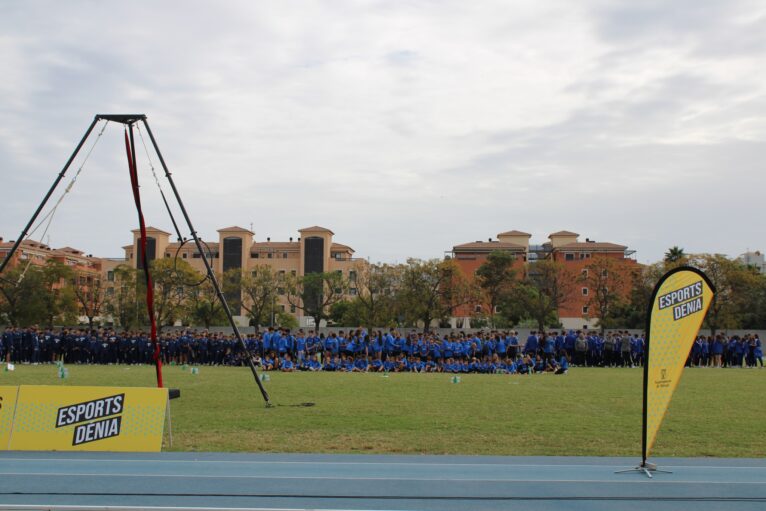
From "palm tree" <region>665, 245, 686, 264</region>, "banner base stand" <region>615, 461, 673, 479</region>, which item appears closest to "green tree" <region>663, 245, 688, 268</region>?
"palm tree" <region>665, 245, 686, 264</region>

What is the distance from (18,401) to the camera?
9367 millimetres

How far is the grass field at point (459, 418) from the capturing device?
397 inches

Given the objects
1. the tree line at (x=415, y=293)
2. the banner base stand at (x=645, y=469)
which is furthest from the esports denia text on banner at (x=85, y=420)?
the tree line at (x=415, y=293)

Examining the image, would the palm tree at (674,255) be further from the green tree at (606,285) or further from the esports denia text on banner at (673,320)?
the esports denia text on banner at (673,320)

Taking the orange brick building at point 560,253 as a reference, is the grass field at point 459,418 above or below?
below

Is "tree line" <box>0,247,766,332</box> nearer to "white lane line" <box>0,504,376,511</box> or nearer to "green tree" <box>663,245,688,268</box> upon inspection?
"green tree" <box>663,245,688,268</box>

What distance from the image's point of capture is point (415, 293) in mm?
63594

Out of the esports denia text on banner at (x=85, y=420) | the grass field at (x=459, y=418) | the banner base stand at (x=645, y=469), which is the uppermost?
the esports denia text on banner at (x=85, y=420)

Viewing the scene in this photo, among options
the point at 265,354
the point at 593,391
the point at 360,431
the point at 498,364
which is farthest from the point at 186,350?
the point at 360,431

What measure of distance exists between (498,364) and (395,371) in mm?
4033

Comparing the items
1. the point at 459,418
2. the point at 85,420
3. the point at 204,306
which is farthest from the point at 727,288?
the point at 85,420

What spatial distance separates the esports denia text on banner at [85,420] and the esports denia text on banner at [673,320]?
5.84 metres

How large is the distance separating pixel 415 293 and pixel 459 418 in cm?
5049

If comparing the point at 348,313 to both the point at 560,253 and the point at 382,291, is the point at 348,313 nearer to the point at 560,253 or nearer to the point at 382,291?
the point at 382,291
